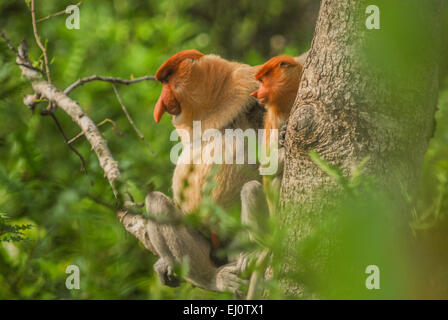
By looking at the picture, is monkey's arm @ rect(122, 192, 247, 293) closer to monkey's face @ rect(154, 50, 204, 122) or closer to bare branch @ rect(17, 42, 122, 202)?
bare branch @ rect(17, 42, 122, 202)

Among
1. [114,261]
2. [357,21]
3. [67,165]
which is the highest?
[357,21]

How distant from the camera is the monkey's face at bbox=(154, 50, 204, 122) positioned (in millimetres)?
1781

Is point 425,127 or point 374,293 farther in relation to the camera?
point 425,127

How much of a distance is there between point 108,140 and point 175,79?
1.27m

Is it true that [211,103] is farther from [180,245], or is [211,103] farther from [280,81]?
[180,245]

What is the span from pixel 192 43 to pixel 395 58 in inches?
136

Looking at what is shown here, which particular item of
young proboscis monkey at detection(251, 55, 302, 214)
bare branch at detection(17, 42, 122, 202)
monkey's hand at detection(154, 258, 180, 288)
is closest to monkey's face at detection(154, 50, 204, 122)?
bare branch at detection(17, 42, 122, 202)

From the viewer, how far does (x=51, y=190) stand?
1.02 metres

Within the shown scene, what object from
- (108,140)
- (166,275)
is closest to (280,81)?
(166,275)

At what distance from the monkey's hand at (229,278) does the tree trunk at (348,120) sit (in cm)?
52

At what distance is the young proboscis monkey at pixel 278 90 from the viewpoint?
1.47 m

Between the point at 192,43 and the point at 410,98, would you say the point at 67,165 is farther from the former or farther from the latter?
the point at 410,98

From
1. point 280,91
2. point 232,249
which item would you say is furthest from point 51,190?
point 280,91

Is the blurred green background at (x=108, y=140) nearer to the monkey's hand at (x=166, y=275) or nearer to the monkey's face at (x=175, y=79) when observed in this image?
the monkey's hand at (x=166, y=275)
